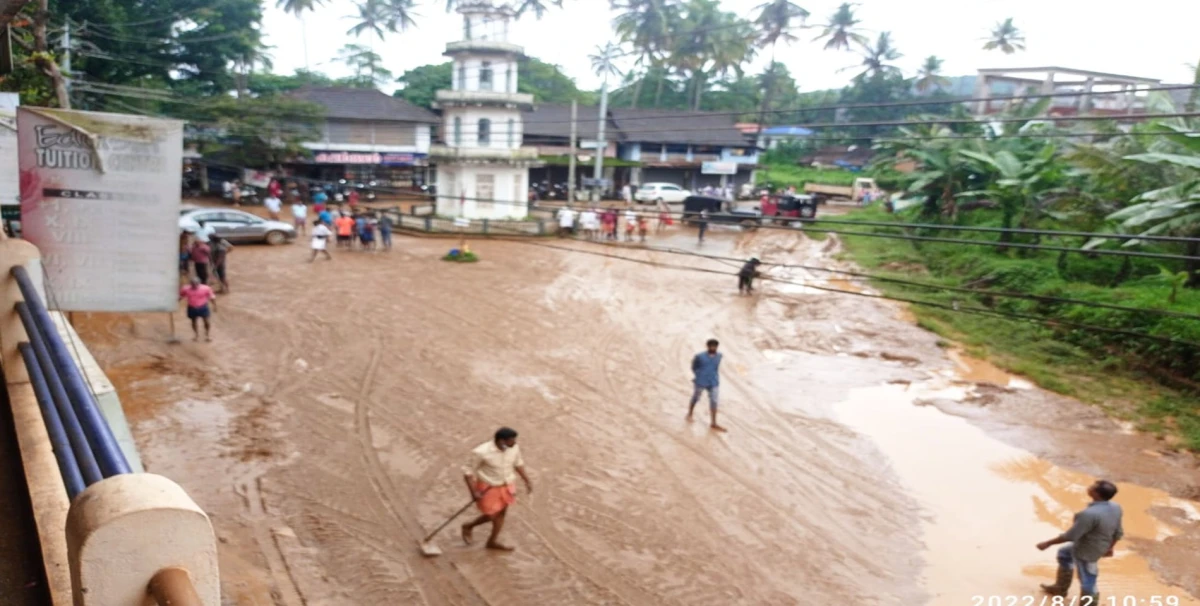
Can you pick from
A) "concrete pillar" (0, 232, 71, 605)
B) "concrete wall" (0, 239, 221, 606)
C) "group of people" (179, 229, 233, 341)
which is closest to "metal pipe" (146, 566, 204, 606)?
"concrete wall" (0, 239, 221, 606)

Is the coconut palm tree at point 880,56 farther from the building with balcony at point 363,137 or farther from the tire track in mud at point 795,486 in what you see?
the tire track in mud at point 795,486

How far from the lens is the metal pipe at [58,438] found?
254cm

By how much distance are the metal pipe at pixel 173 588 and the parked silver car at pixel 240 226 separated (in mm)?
21737

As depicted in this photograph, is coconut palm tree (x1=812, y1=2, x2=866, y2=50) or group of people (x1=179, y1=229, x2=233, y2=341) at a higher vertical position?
coconut palm tree (x1=812, y1=2, x2=866, y2=50)

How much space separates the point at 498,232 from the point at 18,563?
87.4ft

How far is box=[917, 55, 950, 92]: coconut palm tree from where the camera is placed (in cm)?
5550

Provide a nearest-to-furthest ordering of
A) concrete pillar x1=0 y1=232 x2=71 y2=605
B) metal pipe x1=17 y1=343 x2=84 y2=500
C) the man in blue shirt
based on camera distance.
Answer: metal pipe x1=17 y1=343 x2=84 y2=500 < concrete pillar x1=0 y1=232 x2=71 y2=605 < the man in blue shirt

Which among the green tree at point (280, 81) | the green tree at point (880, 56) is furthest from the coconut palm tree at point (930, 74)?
the green tree at point (280, 81)

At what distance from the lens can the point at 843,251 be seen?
28.7 m

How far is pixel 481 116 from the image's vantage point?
1248 inches

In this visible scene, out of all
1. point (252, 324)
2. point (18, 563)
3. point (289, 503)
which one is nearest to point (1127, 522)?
point (289, 503)

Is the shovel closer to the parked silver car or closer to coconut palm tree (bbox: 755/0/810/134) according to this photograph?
the parked silver car

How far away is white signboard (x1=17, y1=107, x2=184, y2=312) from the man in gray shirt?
7.70 meters
